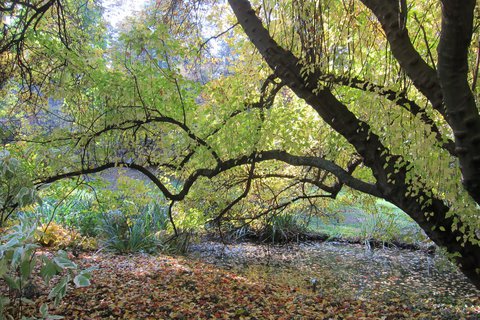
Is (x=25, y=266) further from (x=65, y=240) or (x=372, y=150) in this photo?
(x=65, y=240)

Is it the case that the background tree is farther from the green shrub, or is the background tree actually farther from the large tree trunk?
the green shrub

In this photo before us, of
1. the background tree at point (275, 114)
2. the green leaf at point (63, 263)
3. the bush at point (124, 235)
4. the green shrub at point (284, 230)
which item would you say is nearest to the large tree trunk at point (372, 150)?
the background tree at point (275, 114)

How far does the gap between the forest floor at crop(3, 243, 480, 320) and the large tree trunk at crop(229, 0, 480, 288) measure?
147 centimetres

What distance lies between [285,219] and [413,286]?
12.7 ft

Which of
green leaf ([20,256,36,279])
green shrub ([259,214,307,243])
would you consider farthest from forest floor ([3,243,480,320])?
green leaf ([20,256,36,279])

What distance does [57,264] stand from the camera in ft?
5.44

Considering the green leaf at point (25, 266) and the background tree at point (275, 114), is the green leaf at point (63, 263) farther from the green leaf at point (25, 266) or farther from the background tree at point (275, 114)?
the background tree at point (275, 114)

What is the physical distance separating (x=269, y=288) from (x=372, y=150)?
9.36 ft

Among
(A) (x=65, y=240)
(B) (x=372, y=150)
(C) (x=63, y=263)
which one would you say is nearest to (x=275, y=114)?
Answer: (B) (x=372, y=150)

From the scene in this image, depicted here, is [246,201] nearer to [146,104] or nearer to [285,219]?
[146,104]

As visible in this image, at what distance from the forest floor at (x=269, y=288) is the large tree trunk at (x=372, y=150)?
1.47m

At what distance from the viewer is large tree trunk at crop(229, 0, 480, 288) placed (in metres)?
2.86

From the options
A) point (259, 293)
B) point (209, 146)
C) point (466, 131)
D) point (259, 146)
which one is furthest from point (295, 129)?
point (466, 131)

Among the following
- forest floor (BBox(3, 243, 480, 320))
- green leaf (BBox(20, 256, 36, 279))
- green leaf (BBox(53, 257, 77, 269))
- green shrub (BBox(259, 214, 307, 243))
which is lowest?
forest floor (BBox(3, 243, 480, 320))
